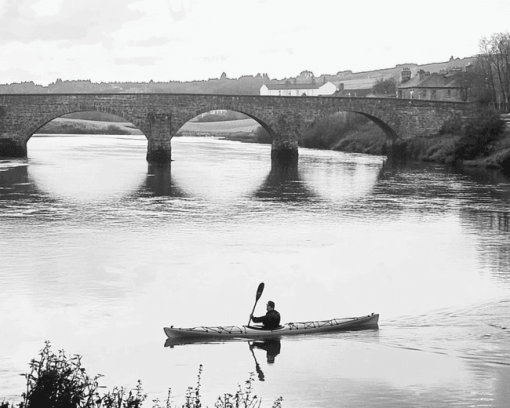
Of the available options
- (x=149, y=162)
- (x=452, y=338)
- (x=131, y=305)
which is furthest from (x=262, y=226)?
(x=149, y=162)

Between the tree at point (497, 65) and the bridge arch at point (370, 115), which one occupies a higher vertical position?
the tree at point (497, 65)

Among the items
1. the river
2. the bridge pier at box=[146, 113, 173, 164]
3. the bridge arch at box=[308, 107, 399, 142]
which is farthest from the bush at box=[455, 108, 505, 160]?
the bridge pier at box=[146, 113, 173, 164]

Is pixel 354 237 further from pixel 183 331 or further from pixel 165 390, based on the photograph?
pixel 165 390

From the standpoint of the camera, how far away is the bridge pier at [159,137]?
214ft

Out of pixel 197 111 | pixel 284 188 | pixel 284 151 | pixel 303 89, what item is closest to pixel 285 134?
pixel 284 151

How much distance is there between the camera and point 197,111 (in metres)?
67.2

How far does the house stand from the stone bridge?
17.5 metres

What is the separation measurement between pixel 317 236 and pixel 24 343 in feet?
49.7

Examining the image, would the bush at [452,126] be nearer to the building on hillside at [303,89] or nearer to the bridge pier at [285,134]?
the bridge pier at [285,134]

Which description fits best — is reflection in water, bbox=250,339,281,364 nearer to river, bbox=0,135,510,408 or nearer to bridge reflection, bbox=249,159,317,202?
river, bbox=0,135,510,408

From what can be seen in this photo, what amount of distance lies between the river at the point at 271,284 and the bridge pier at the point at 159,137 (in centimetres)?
1939

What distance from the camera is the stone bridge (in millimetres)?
64062

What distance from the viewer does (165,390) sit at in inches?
590

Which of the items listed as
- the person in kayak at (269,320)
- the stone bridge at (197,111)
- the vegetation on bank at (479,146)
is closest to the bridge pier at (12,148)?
the stone bridge at (197,111)
